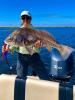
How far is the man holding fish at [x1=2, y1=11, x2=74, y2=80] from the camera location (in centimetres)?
408

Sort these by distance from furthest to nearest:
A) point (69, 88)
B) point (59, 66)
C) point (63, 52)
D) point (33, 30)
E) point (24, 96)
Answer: point (59, 66), point (63, 52), point (33, 30), point (24, 96), point (69, 88)

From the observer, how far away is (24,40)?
4086mm

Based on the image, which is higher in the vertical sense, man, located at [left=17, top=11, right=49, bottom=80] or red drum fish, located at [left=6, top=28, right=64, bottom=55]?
red drum fish, located at [left=6, top=28, right=64, bottom=55]

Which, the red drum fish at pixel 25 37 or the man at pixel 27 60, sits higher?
the red drum fish at pixel 25 37

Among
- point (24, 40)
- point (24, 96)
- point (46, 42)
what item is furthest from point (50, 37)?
point (24, 96)

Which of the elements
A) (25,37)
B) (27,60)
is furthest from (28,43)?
(27,60)

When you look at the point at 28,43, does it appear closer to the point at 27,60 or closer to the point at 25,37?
the point at 25,37

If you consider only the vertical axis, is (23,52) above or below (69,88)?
above

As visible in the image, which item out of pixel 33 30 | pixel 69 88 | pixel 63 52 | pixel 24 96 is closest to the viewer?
pixel 69 88

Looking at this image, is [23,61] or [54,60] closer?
[23,61]

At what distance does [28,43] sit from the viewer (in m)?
4.09

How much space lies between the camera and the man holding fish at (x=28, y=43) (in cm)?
408

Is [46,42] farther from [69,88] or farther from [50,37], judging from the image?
[69,88]

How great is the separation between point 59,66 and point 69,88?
214 cm
